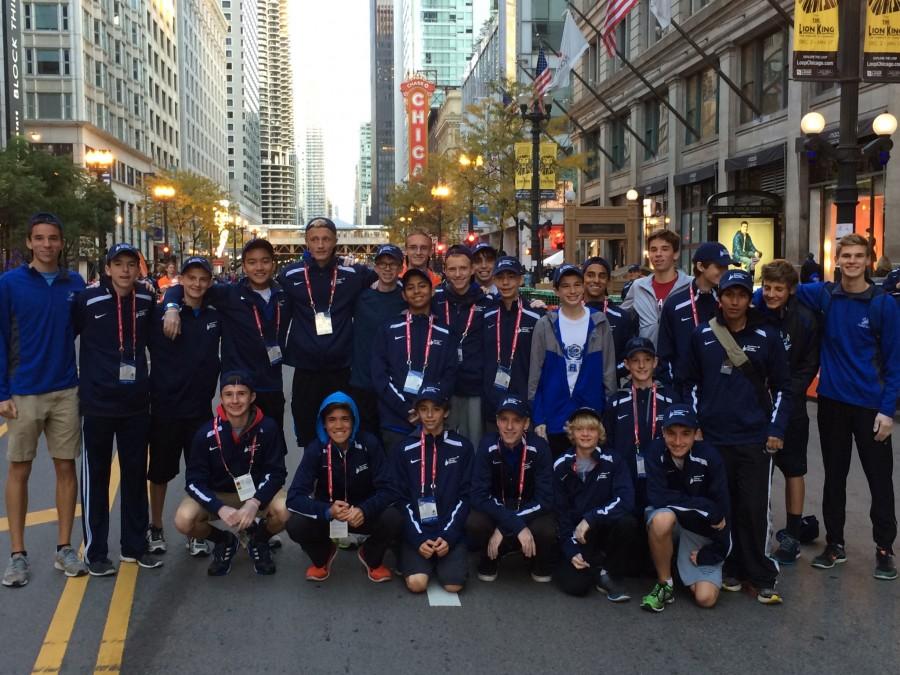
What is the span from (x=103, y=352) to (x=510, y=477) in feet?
9.77

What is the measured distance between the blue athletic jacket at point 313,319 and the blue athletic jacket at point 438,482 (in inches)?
48.1

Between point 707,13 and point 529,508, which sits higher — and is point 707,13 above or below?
above

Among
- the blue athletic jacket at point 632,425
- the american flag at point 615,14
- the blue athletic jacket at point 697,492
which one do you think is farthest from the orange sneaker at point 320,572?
the american flag at point 615,14

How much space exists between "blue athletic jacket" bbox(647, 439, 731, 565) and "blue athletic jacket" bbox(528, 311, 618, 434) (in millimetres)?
839

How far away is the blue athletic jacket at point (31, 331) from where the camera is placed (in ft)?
18.5

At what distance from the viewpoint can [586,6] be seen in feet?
141

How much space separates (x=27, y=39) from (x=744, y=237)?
6542cm

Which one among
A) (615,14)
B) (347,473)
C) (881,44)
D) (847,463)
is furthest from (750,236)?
(347,473)

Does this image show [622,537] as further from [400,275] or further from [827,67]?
[827,67]

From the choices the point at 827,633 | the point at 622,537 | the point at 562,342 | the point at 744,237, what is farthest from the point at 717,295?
the point at 744,237

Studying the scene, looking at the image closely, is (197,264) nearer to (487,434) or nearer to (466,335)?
(466,335)

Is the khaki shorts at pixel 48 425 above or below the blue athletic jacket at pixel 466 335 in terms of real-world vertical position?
below

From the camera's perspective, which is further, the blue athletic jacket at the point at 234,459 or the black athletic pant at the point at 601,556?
the blue athletic jacket at the point at 234,459

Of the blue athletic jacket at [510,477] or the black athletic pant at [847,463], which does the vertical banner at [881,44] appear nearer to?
the black athletic pant at [847,463]
